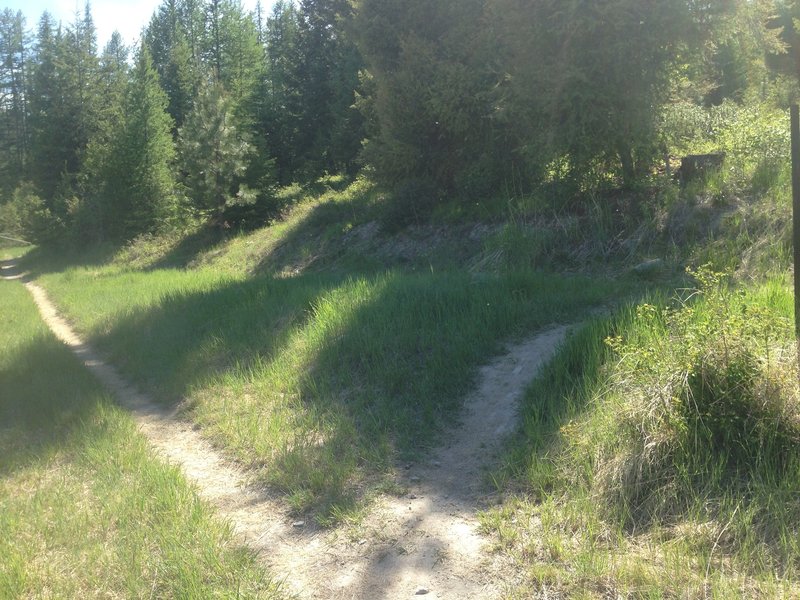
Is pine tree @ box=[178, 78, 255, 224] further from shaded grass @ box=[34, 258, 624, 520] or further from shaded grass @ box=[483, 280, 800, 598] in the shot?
shaded grass @ box=[483, 280, 800, 598]

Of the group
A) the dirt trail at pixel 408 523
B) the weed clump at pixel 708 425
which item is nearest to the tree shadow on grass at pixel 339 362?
the dirt trail at pixel 408 523


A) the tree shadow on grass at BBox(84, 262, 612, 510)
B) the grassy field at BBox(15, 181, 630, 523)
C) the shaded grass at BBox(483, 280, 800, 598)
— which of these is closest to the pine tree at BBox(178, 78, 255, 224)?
the grassy field at BBox(15, 181, 630, 523)

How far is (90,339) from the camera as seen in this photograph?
44.6 feet

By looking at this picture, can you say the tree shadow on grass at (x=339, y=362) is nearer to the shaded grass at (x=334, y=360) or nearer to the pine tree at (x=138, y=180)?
the shaded grass at (x=334, y=360)

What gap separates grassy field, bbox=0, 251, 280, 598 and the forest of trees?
501 cm

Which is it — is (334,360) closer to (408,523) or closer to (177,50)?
(408,523)

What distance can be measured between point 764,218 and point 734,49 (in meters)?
13.4

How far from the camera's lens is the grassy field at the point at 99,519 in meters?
4.26

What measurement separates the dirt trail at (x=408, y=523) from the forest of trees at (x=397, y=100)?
375 centimetres

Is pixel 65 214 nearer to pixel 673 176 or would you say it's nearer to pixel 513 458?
pixel 673 176

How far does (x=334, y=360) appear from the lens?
8.18m

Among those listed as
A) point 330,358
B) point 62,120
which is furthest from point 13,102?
point 330,358

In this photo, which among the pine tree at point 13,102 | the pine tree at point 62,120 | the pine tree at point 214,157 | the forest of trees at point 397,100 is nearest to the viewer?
the forest of trees at point 397,100

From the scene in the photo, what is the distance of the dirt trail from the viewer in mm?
4258
